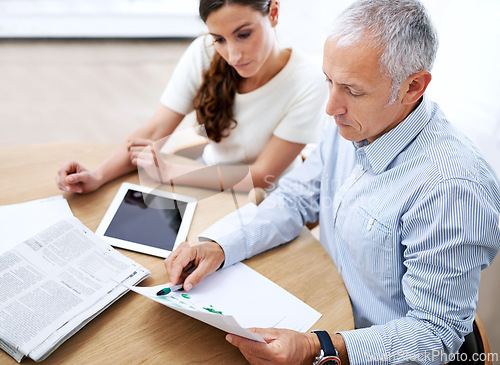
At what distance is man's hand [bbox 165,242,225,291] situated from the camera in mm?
1033

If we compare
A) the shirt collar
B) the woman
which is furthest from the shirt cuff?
the woman

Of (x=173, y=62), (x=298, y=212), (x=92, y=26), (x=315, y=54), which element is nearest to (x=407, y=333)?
(x=298, y=212)

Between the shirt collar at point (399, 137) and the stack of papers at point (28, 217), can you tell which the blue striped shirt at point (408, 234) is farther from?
the stack of papers at point (28, 217)

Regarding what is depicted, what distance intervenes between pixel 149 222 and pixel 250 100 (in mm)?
665

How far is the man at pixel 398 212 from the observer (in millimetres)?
918

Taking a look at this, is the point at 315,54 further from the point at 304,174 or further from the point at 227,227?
the point at 227,227

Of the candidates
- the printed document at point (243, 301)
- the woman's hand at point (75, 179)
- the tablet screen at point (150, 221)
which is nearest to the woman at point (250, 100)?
the woman's hand at point (75, 179)

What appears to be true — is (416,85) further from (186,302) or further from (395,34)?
(186,302)

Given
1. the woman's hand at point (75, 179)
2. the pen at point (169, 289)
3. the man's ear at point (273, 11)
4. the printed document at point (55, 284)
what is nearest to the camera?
the printed document at point (55, 284)

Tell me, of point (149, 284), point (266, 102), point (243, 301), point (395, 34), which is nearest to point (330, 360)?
point (243, 301)

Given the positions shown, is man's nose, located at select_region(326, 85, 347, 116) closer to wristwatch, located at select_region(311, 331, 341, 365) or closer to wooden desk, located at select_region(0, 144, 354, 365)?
wooden desk, located at select_region(0, 144, 354, 365)

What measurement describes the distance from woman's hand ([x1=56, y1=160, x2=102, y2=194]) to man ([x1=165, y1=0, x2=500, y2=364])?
415 millimetres

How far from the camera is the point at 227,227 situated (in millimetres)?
1201

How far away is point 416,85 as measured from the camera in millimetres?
968
